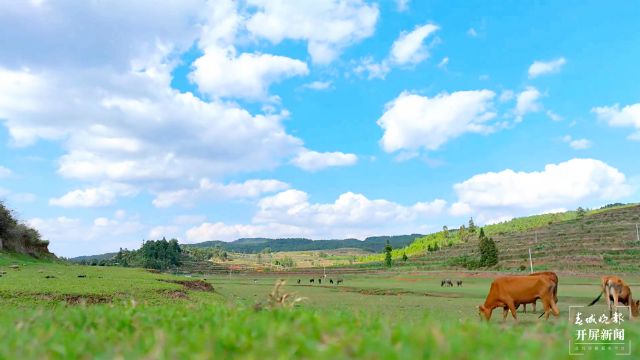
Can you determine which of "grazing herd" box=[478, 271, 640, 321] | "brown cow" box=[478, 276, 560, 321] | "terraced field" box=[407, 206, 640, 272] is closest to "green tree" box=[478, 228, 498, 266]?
"terraced field" box=[407, 206, 640, 272]

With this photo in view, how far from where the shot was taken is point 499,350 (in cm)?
358

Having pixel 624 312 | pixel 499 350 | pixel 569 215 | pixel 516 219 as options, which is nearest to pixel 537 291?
pixel 624 312

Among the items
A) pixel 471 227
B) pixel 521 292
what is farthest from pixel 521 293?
pixel 471 227

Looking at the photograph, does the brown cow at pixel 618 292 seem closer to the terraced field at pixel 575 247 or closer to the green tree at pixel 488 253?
the terraced field at pixel 575 247

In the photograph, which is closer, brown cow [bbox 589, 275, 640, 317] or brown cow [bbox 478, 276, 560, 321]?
brown cow [bbox 478, 276, 560, 321]

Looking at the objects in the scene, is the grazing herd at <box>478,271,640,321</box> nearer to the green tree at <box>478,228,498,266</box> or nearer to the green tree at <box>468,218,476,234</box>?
the green tree at <box>478,228,498,266</box>

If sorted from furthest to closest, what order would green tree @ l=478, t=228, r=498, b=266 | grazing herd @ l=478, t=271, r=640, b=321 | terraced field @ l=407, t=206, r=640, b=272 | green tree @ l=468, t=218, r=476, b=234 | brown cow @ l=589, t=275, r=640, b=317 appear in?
green tree @ l=468, t=218, r=476, b=234, green tree @ l=478, t=228, r=498, b=266, terraced field @ l=407, t=206, r=640, b=272, brown cow @ l=589, t=275, r=640, b=317, grazing herd @ l=478, t=271, r=640, b=321

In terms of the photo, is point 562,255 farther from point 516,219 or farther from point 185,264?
point 516,219

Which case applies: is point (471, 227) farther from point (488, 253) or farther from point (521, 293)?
point (521, 293)

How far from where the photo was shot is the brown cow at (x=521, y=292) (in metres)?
15.1

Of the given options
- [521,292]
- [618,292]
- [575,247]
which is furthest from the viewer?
[575,247]

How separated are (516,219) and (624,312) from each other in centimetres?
Answer: 13989

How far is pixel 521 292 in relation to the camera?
50.4ft

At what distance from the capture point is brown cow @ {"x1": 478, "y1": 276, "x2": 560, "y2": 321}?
15109mm
